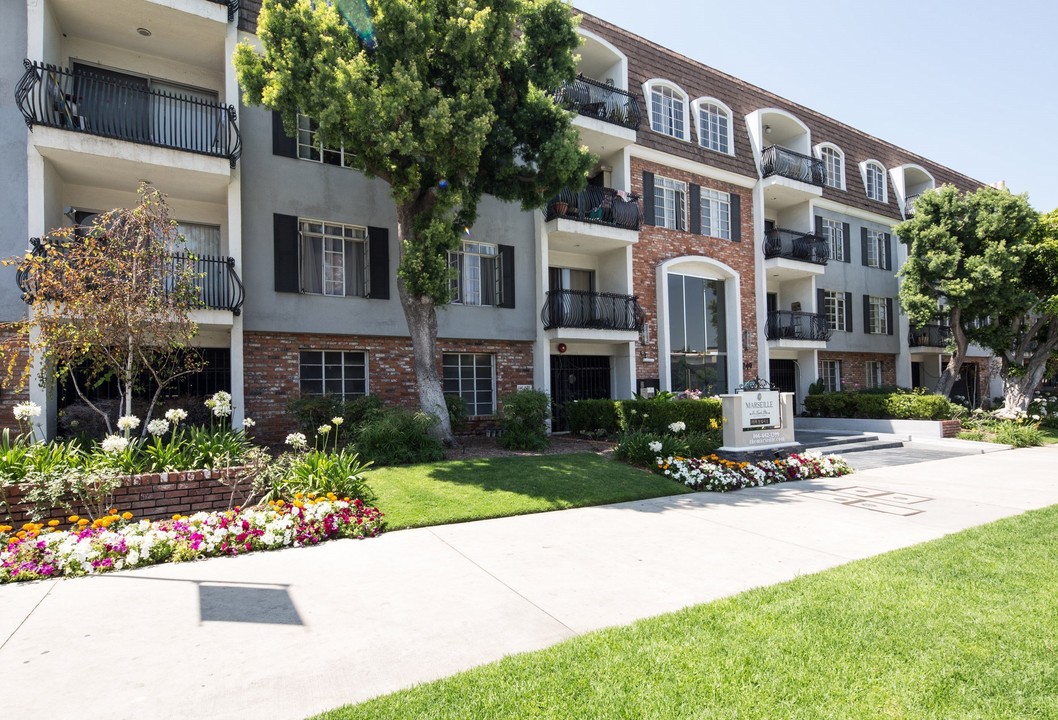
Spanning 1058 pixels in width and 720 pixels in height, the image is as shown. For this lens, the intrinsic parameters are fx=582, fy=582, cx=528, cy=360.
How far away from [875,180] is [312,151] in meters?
23.0

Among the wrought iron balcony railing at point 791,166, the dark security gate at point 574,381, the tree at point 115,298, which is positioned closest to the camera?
the tree at point 115,298

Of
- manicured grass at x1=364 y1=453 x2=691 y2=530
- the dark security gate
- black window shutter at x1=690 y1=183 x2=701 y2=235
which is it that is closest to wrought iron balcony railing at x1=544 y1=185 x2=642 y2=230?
black window shutter at x1=690 y1=183 x2=701 y2=235

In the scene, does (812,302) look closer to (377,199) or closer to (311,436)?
(377,199)

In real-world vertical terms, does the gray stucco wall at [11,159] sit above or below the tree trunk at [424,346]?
above

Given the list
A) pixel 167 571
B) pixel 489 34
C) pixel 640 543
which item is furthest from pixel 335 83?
pixel 640 543

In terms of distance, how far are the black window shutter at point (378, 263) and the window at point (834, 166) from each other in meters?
18.2

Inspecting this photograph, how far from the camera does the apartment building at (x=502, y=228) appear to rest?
36.1 feet

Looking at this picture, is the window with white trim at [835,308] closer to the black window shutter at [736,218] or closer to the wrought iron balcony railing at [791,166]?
the wrought iron balcony railing at [791,166]

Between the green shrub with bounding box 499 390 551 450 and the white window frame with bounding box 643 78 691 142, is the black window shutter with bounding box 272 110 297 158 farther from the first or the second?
the white window frame with bounding box 643 78 691 142

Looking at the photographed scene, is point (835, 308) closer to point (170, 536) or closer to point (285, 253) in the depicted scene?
point (285, 253)

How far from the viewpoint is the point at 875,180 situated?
2475 centimetres

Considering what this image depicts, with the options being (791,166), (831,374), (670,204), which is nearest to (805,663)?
(670,204)

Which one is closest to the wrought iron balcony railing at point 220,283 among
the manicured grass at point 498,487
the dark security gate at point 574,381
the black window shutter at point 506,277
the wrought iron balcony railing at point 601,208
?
the manicured grass at point 498,487

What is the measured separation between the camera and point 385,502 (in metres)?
7.66
